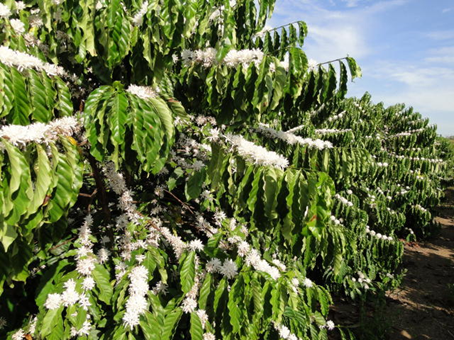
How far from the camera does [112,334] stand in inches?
57.8

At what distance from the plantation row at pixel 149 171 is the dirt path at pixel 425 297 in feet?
11.7

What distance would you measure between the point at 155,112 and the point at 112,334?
108cm

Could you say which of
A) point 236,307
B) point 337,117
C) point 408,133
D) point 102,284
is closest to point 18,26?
point 102,284

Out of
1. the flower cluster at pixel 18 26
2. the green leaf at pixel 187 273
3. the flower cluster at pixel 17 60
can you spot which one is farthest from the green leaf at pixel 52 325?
the flower cluster at pixel 18 26

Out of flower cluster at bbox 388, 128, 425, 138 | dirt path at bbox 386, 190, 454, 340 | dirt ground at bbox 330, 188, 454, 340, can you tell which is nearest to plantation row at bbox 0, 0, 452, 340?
dirt ground at bbox 330, 188, 454, 340

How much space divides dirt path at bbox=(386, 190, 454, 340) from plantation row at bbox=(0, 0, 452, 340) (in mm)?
3571

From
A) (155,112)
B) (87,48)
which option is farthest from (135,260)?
(87,48)

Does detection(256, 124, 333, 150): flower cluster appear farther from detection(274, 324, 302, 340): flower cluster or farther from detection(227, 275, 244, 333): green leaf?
detection(274, 324, 302, 340): flower cluster

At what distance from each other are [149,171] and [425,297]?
6.56 metres

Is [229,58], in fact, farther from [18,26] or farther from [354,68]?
[18,26]

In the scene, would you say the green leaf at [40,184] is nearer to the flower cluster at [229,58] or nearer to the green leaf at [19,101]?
the green leaf at [19,101]

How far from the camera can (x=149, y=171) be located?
5.22 feet

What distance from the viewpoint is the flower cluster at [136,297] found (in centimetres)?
146

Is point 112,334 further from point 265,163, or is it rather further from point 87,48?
point 87,48
